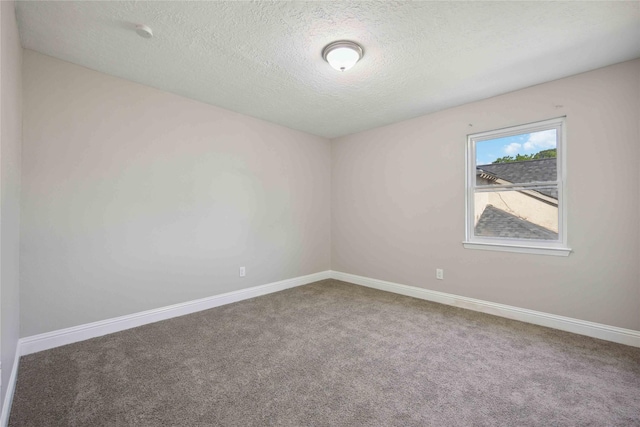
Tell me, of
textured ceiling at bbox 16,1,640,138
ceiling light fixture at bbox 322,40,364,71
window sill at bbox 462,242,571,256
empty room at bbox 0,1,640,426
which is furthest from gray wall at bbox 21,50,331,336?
window sill at bbox 462,242,571,256

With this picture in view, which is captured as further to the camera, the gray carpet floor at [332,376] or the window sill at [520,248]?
the window sill at [520,248]

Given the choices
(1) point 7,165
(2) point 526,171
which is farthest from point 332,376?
(2) point 526,171

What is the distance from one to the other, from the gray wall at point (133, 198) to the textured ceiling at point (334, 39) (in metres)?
0.32

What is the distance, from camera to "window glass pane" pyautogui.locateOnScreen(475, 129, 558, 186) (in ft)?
9.42

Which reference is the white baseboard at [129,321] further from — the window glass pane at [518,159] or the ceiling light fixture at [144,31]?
the window glass pane at [518,159]

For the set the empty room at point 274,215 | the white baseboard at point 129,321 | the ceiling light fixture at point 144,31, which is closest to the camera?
the empty room at point 274,215

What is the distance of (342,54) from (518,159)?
2346 millimetres

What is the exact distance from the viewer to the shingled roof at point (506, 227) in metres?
2.94

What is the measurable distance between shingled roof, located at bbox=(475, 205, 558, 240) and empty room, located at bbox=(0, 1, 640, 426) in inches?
0.9

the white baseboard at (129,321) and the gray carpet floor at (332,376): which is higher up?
the white baseboard at (129,321)

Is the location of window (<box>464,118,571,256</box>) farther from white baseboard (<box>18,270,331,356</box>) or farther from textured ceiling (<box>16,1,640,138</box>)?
white baseboard (<box>18,270,331,356</box>)

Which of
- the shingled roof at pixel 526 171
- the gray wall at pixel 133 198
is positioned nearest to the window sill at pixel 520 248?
the shingled roof at pixel 526 171

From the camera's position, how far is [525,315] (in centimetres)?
293

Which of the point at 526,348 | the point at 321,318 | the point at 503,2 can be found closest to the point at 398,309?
the point at 321,318
